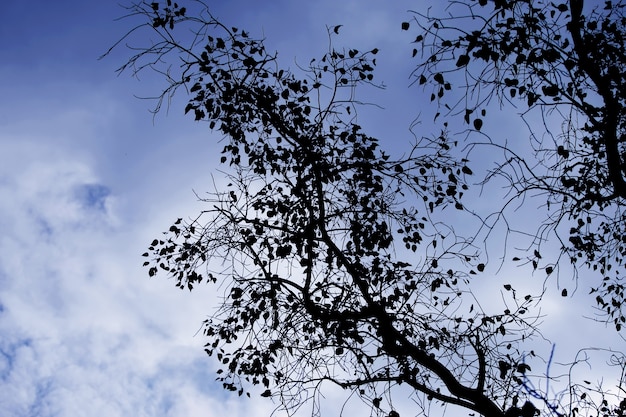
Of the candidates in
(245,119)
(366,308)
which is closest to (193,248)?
(245,119)

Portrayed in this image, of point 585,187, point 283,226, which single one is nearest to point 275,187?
point 283,226

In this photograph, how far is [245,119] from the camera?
7.48 meters

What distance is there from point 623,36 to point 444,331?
4.73 m

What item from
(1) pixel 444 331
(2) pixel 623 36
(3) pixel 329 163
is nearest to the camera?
(2) pixel 623 36

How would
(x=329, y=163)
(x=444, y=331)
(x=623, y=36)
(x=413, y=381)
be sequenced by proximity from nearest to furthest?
(x=623, y=36) → (x=413, y=381) → (x=444, y=331) → (x=329, y=163)

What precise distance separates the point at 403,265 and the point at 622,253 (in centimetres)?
370

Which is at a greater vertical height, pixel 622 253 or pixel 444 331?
pixel 622 253

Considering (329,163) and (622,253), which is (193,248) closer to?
(329,163)

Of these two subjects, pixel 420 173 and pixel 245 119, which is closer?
Answer: pixel 420 173

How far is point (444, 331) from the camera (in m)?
6.73

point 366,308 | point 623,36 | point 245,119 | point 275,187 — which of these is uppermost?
point 623,36

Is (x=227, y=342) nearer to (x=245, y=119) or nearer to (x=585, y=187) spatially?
(x=245, y=119)

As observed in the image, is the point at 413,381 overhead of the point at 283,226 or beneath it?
beneath

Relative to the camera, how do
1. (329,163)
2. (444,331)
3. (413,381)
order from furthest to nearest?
(329,163)
(444,331)
(413,381)
